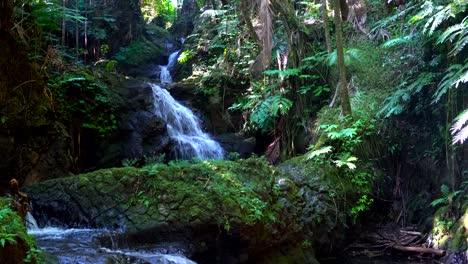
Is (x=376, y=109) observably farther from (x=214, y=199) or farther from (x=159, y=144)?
(x=159, y=144)

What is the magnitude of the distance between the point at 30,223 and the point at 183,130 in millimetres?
6318

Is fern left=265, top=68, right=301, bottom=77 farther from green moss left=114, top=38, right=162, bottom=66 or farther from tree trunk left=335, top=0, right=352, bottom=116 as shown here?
green moss left=114, top=38, right=162, bottom=66

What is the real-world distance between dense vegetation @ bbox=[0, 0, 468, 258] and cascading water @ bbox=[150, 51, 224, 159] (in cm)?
70

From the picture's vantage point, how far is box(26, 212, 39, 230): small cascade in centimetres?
566

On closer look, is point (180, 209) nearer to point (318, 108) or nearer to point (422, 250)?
point (422, 250)

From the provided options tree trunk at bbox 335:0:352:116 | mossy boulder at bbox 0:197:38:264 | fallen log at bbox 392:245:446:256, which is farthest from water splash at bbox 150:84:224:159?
mossy boulder at bbox 0:197:38:264

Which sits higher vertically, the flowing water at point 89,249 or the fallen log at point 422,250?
the flowing water at point 89,249

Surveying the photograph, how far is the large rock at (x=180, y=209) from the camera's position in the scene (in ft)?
18.8

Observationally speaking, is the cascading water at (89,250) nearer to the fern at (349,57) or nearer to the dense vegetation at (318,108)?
the dense vegetation at (318,108)

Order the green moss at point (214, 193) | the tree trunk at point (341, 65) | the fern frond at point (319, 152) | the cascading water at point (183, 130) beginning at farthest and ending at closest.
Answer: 1. the cascading water at point (183, 130)
2. the tree trunk at point (341, 65)
3. the fern frond at point (319, 152)
4. the green moss at point (214, 193)

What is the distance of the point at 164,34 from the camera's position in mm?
20234

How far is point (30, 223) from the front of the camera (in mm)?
5707

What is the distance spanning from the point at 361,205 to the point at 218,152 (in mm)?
4478

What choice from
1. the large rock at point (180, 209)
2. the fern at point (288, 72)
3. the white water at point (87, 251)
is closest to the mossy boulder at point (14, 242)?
the white water at point (87, 251)
